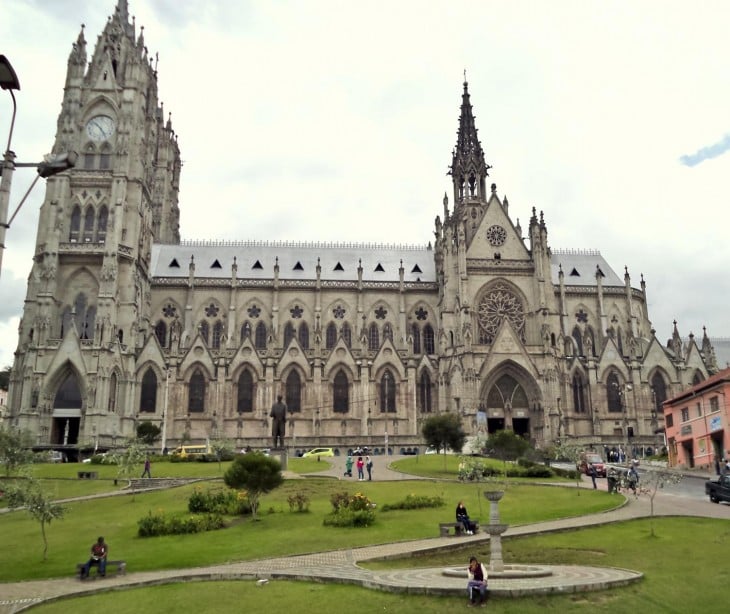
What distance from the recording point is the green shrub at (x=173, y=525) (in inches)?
1014

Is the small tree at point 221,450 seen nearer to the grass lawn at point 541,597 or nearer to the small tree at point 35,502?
the small tree at point 35,502


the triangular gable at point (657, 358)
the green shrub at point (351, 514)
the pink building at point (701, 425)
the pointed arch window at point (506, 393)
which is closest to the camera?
the green shrub at point (351, 514)

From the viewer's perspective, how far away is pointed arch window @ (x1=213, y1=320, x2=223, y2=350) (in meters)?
75.3

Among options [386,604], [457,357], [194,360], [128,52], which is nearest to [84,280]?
[194,360]

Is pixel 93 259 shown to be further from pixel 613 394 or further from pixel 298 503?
pixel 613 394

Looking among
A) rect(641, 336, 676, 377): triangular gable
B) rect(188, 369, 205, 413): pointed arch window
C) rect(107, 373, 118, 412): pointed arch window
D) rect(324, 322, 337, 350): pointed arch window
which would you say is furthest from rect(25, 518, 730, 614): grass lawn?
rect(324, 322, 337, 350): pointed arch window

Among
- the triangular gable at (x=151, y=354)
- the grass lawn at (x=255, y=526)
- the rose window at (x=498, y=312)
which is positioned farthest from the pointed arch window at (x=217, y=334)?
the grass lawn at (x=255, y=526)

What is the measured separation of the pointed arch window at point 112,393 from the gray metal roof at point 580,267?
49851mm

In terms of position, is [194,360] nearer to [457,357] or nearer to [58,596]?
[457,357]

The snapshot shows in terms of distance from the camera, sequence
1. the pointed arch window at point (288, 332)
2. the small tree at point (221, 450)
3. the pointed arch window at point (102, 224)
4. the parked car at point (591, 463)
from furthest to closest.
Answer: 1. the pointed arch window at point (288, 332)
2. the pointed arch window at point (102, 224)
3. the small tree at point (221, 450)
4. the parked car at point (591, 463)

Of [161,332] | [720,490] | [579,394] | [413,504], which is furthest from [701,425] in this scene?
[161,332]

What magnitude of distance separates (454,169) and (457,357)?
27088mm

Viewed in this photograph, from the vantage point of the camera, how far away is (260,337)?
7600 cm

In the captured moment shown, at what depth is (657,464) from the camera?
55.7 meters
